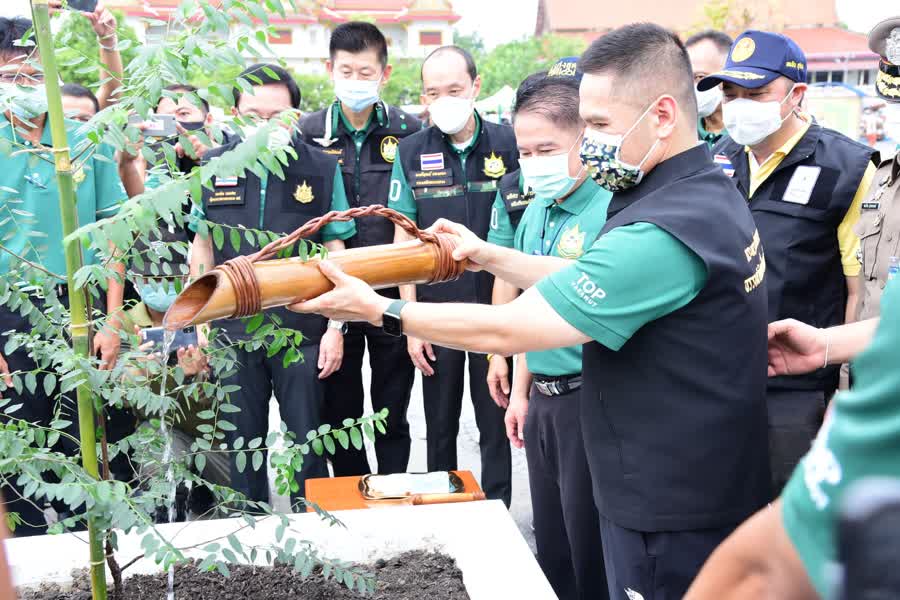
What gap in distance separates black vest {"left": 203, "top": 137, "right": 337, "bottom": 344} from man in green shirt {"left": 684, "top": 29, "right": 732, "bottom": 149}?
218 cm

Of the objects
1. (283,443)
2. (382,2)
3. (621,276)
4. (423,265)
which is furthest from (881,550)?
(382,2)

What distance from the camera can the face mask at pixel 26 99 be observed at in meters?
1.85

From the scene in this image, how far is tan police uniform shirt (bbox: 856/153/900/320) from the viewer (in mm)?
2695

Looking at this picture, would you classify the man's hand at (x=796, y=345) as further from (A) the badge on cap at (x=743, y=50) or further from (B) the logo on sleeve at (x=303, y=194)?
(B) the logo on sleeve at (x=303, y=194)

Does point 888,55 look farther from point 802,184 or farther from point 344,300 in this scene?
point 344,300

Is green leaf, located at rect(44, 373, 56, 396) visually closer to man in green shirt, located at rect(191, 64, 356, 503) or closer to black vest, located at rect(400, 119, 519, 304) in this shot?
man in green shirt, located at rect(191, 64, 356, 503)

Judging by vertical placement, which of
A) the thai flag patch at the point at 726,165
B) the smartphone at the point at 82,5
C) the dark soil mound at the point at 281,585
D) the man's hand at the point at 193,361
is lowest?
the dark soil mound at the point at 281,585

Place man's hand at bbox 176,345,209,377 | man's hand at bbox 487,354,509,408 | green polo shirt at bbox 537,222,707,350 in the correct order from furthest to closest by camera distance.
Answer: man's hand at bbox 487,354,509,408 < man's hand at bbox 176,345,209,377 < green polo shirt at bbox 537,222,707,350

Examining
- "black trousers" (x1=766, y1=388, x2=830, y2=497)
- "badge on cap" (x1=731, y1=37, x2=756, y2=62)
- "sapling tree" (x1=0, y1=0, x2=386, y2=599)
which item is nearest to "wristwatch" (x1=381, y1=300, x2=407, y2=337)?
"sapling tree" (x1=0, y1=0, x2=386, y2=599)

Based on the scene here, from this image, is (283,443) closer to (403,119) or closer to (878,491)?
(878,491)

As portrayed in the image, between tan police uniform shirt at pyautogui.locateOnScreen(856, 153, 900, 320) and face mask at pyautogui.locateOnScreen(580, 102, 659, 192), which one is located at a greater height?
face mask at pyautogui.locateOnScreen(580, 102, 659, 192)

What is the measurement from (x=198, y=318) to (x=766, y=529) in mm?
1312

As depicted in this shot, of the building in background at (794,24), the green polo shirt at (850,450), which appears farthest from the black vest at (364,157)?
the building in background at (794,24)

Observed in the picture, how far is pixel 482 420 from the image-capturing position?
13.6 feet
